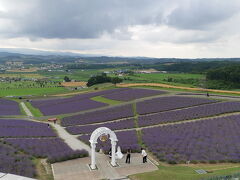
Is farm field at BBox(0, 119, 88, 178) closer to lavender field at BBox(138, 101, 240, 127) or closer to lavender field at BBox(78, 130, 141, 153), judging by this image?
lavender field at BBox(78, 130, 141, 153)

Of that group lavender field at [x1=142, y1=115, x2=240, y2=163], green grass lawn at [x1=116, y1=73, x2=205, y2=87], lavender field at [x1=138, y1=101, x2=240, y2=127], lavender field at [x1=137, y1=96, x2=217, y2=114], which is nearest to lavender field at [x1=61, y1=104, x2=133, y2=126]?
lavender field at [x1=137, y1=96, x2=217, y2=114]

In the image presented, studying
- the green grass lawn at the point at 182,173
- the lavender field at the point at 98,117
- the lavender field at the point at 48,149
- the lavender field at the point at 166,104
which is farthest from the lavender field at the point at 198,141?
the lavender field at the point at 166,104

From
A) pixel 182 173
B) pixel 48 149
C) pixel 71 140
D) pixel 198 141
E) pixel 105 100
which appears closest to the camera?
pixel 182 173

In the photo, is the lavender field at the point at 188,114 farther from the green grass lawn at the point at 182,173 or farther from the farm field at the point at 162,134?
the green grass lawn at the point at 182,173

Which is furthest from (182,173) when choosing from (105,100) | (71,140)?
(105,100)

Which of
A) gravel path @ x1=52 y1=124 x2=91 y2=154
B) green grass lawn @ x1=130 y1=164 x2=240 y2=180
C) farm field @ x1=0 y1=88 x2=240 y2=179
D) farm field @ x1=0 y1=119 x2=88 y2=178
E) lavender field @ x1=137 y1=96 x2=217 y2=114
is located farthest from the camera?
lavender field @ x1=137 y1=96 x2=217 y2=114

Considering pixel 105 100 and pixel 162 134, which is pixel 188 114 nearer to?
pixel 162 134
